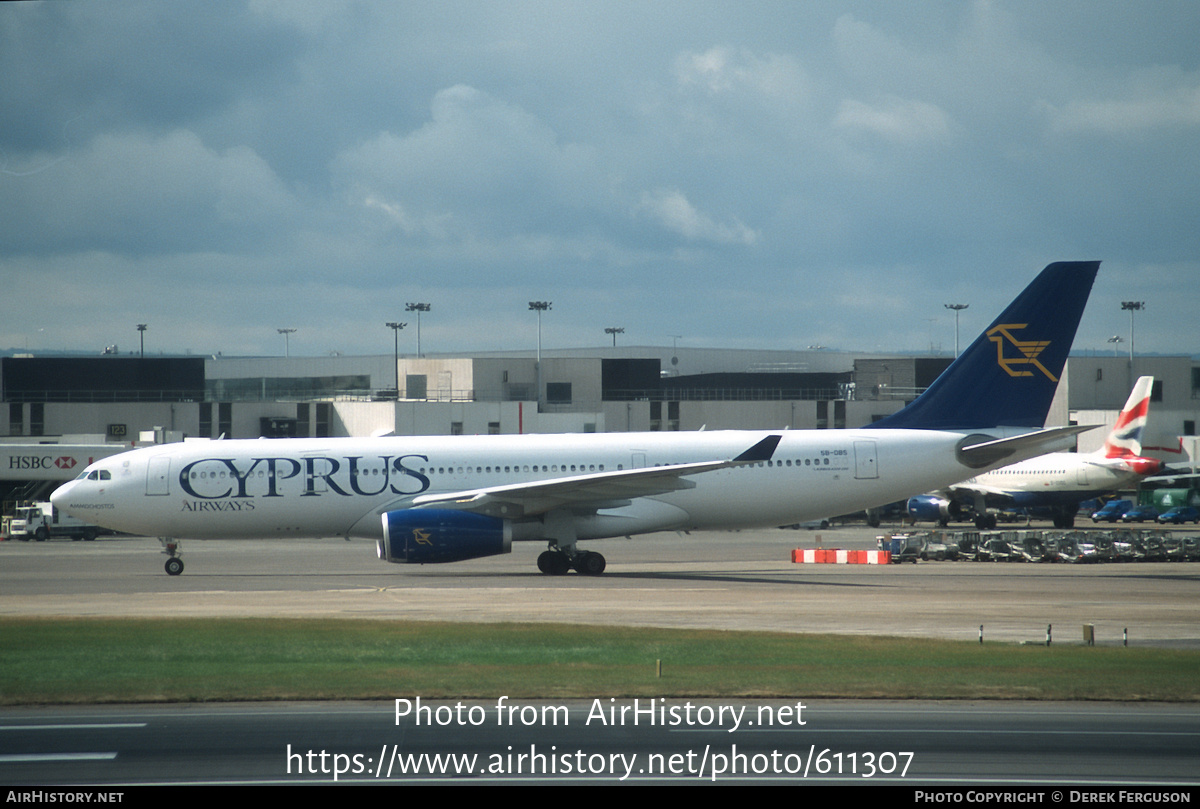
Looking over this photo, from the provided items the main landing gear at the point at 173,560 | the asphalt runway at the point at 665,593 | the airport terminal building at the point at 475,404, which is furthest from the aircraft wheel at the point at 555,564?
the airport terminal building at the point at 475,404

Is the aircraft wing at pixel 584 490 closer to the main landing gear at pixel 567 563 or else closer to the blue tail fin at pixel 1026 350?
the main landing gear at pixel 567 563

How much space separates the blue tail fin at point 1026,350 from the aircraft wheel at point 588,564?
10.2 metres

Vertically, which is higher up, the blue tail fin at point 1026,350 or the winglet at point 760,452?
the blue tail fin at point 1026,350

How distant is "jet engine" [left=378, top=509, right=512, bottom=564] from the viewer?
30.5 meters

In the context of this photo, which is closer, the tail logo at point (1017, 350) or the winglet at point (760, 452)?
the winglet at point (760, 452)

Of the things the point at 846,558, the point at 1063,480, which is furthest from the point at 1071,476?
the point at 846,558

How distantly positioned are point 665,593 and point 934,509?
37443mm

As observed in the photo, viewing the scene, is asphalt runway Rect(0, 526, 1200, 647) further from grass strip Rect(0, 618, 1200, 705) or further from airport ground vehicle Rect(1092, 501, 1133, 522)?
airport ground vehicle Rect(1092, 501, 1133, 522)

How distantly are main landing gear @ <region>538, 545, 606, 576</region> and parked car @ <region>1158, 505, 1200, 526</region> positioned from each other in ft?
148

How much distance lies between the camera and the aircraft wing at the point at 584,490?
30875 mm

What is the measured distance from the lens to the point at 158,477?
3281 centimetres

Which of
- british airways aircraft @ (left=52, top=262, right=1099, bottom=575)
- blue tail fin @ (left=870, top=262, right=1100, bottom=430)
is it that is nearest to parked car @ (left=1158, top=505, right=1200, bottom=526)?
british airways aircraft @ (left=52, top=262, right=1099, bottom=575)

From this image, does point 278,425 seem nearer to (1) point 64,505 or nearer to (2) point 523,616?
(1) point 64,505
